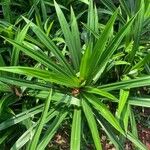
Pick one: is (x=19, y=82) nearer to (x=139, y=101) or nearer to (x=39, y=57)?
(x=39, y=57)

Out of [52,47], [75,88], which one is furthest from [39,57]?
[75,88]

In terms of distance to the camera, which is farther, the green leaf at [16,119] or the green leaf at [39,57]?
the green leaf at [16,119]

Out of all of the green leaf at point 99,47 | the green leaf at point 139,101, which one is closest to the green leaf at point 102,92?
the green leaf at point 99,47

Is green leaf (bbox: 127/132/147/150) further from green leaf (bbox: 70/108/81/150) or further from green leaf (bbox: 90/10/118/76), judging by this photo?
green leaf (bbox: 90/10/118/76)

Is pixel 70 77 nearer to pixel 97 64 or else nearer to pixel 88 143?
pixel 97 64

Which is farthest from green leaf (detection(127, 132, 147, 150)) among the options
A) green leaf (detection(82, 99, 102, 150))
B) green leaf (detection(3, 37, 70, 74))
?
green leaf (detection(3, 37, 70, 74))

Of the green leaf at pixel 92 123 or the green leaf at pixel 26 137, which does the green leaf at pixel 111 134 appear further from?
the green leaf at pixel 26 137
